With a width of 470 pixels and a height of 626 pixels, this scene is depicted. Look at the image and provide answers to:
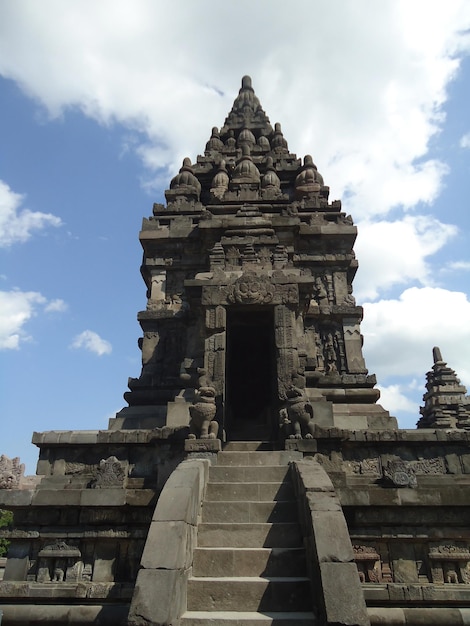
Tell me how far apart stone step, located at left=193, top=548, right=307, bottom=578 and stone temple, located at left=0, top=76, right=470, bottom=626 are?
0.7 inches

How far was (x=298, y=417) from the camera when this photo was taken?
8898mm

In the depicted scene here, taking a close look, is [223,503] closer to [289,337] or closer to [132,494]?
[132,494]

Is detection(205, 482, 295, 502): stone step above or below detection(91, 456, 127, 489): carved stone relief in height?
below

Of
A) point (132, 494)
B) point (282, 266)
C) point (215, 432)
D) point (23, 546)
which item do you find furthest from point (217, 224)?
point (23, 546)

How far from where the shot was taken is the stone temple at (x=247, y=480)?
5.77 meters

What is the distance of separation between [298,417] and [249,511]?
90.4 inches

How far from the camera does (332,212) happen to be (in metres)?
Answer: 16.5

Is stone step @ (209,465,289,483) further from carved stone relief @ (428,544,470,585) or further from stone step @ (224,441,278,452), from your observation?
carved stone relief @ (428,544,470,585)

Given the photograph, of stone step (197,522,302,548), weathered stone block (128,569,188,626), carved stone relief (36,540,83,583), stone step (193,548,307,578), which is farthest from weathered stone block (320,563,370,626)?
carved stone relief (36,540,83,583)

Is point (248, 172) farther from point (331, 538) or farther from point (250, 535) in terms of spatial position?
point (331, 538)

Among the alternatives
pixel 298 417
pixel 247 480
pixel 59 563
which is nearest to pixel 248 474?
pixel 247 480

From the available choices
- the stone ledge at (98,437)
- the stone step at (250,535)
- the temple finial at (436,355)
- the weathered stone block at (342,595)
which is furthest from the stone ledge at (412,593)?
the temple finial at (436,355)

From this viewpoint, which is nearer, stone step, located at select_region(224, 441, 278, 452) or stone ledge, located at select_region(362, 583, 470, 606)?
stone ledge, located at select_region(362, 583, 470, 606)

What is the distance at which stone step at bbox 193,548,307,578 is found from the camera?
6.15 meters
